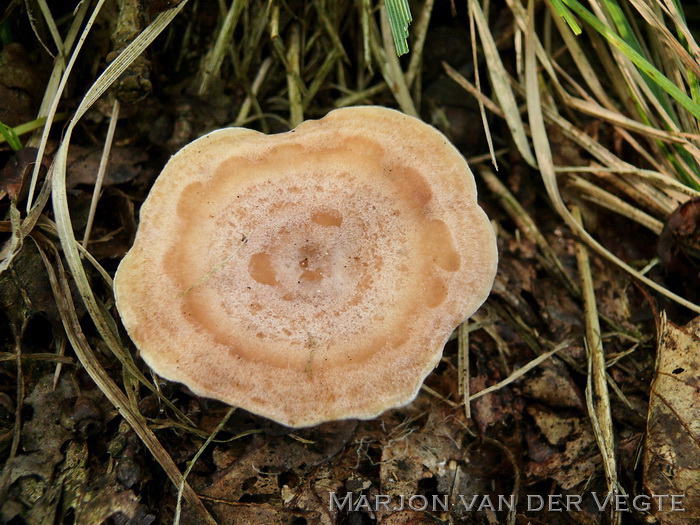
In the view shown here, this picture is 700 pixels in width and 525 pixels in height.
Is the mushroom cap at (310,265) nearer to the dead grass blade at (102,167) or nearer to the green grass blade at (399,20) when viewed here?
the green grass blade at (399,20)

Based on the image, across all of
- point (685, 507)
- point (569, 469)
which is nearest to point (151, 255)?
point (569, 469)

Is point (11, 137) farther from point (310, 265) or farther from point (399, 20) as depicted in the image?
point (399, 20)

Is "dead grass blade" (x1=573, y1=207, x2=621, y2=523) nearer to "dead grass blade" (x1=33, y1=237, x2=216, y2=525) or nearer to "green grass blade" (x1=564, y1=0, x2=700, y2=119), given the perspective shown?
"green grass blade" (x1=564, y1=0, x2=700, y2=119)

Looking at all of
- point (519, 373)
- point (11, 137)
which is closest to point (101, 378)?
point (11, 137)

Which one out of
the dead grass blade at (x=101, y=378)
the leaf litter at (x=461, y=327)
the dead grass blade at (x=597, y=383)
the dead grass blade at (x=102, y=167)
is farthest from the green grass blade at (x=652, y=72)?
the dead grass blade at (x=101, y=378)

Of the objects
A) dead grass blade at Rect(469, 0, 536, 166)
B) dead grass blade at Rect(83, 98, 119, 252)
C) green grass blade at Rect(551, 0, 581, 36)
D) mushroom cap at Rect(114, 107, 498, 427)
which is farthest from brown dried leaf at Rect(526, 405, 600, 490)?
dead grass blade at Rect(83, 98, 119, 252)
